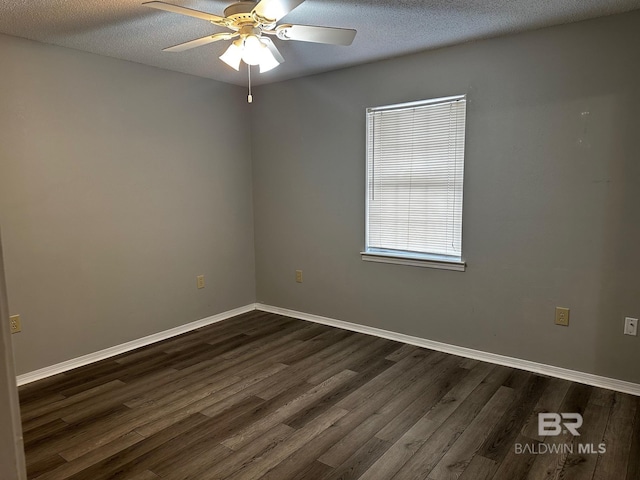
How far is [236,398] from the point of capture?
280 centimetres

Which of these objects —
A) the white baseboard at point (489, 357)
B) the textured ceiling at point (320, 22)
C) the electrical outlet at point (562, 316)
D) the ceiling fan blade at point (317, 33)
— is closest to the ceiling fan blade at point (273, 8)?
the ceiling fan blade at point (317, 33)

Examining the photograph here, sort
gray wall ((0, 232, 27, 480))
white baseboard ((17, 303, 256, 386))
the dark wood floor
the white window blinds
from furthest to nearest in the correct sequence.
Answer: the white window blinds
white baseboard ((17, 303, 256, 386))
the dark wood floor
gray wall ((0, 232, 27, 480))

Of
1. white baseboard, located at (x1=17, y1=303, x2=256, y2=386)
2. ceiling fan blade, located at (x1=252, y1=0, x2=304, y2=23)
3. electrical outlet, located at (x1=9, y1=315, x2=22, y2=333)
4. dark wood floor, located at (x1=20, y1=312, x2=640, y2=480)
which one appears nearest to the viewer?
ceiling fan blade, located at (x1=252, y1=0, x2=304, y2=23)

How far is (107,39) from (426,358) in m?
3.27

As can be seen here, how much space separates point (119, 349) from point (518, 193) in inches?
131

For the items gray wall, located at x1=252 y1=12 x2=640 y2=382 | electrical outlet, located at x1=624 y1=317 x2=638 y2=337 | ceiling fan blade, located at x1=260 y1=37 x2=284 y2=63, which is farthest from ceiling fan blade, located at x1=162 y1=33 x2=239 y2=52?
electrical outlet, located at x1=624 y1=317 x2=638 y2=337

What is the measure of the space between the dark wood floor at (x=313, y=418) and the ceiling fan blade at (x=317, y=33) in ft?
7.05

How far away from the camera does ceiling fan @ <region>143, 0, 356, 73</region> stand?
6.60ft

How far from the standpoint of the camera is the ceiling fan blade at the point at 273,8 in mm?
1928

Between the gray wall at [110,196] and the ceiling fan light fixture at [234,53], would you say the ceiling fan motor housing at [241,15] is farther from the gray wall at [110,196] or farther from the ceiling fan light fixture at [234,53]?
the gray wall at [110,196]

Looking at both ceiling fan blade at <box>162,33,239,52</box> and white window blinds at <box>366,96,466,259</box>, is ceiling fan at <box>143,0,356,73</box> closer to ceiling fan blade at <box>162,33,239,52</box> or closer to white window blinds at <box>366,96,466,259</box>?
ceiling fan blade at <box>162,33,239,52</box>

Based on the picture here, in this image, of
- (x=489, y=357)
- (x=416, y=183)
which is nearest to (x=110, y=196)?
(x=416, y=183)

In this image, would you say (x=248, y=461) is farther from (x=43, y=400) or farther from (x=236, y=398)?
(x=43, y=400)

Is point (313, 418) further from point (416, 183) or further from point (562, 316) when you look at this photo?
point (416, 183)
